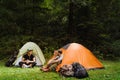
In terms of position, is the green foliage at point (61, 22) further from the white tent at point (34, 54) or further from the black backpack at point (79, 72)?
the black backpack at point (79, 72)

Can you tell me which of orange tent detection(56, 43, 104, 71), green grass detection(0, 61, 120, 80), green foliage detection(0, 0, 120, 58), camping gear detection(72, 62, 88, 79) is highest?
green foliage detection(0, 0, 120, 58)

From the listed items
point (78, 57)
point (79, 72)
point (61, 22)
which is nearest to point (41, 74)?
point (79, 72)

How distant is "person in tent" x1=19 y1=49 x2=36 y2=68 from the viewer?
1551 cm

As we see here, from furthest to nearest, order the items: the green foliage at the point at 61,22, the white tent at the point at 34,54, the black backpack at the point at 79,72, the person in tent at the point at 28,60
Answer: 1. the green foliage at the point at 61,22
2. the white tent at the point at 34,54
3. the person in tent at the point at 28,60
4. the black backpack at the point at 79,72

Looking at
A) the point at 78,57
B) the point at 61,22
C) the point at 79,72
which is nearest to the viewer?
the point at 79,72

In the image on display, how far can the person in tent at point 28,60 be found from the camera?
1551cm

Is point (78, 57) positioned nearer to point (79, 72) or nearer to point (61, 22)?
point (79, 72)

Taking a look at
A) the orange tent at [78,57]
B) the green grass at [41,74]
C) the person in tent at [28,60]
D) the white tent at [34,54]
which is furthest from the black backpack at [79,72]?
the white tent at [34,54]

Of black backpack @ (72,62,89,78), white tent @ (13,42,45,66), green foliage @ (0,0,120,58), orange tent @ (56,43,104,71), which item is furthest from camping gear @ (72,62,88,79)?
green foliage @ (0,0,120,58)

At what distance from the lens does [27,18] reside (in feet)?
71.2

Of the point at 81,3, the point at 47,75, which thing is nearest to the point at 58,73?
the point at 47,75

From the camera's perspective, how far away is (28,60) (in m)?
15.7

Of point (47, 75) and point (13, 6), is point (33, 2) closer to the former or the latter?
point (13, 6)

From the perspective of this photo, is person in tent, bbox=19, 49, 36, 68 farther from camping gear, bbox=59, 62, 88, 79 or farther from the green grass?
camping gear, bbox=59, 62, 88, 79
